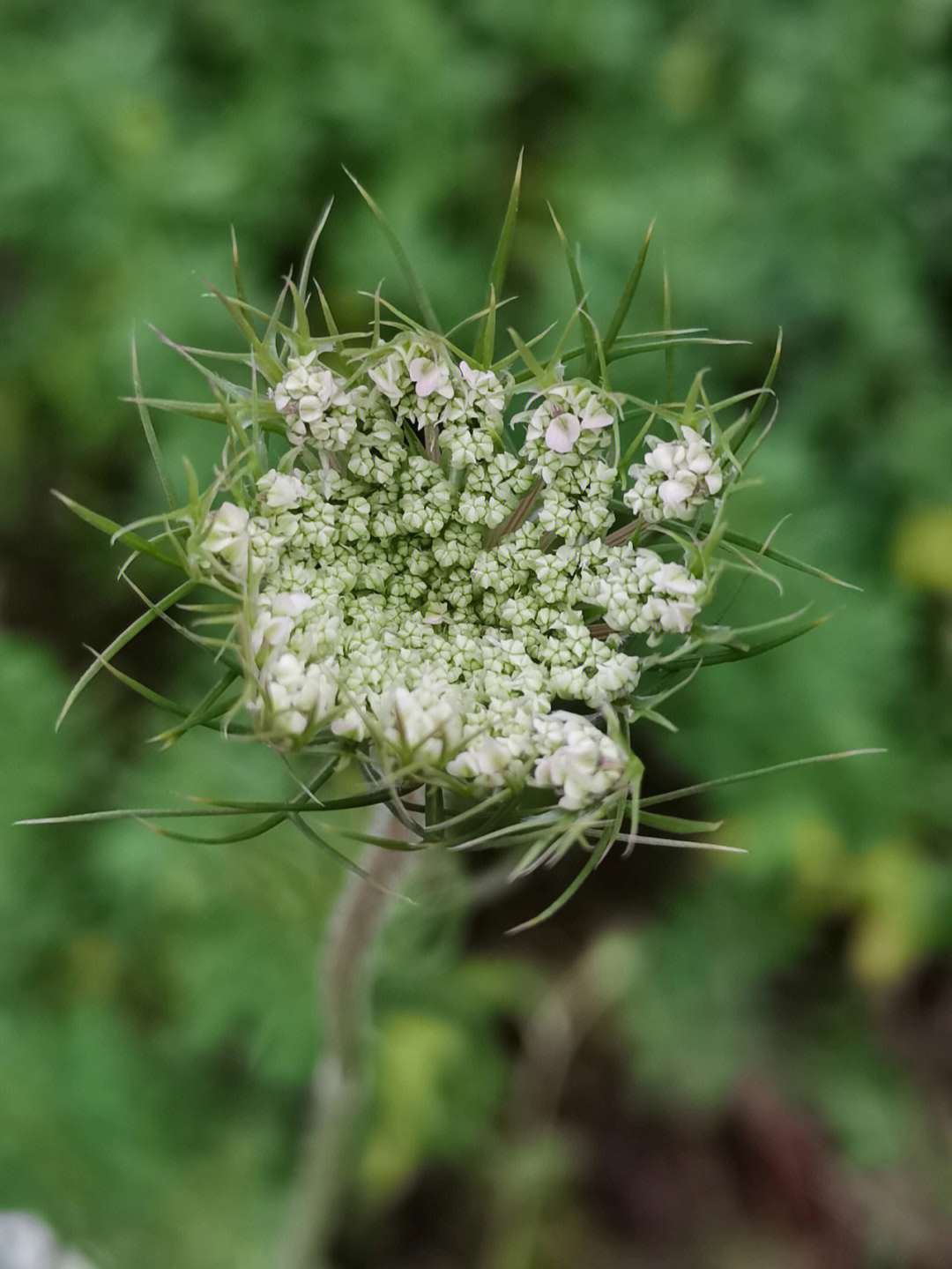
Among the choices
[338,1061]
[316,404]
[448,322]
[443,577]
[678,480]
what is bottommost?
[338,1061]

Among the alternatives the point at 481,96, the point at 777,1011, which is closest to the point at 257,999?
the point at 777,1011

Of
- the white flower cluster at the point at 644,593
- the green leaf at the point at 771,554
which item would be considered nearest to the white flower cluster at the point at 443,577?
the white flower cluster at the point at 644,593

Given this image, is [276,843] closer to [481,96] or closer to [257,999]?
[257,999]

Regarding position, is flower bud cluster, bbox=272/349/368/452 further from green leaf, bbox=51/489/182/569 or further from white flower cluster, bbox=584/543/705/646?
white flower cluster, bbox=584/543/705/646

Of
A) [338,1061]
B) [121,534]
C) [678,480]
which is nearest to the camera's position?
[121,534]

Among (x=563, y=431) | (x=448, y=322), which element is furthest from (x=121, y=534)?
(x=448, y=322)

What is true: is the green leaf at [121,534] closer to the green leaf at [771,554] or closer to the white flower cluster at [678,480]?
the white flower cluster at [678,480]

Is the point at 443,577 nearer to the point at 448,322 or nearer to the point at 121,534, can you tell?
the point at 121,534

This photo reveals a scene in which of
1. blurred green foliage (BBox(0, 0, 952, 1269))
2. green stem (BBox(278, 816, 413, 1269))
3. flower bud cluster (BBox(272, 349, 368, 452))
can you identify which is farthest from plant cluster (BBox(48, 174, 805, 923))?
blurred green foliage (BBox(0, 0, 952, 1269))
